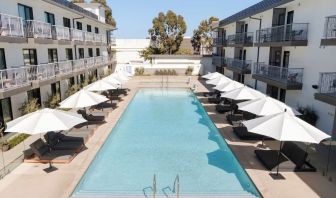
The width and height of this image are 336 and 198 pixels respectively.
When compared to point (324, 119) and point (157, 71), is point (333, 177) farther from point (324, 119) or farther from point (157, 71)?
point (157, 71)

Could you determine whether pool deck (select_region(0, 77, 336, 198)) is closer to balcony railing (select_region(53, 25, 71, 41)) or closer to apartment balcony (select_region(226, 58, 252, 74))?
balcony railing (select_region(53, 25, 71, 41))

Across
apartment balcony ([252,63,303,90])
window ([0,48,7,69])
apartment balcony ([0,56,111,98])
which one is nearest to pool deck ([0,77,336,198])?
apartment balcony ([0,56,111,98])

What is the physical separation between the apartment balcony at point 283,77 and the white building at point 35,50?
16910 millimetres

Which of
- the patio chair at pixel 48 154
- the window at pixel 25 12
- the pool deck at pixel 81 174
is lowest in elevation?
the pool deck at pixel 81 174

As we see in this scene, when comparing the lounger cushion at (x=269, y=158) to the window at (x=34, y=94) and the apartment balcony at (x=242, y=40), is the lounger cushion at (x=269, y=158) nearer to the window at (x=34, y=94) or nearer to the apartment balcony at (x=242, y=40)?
the window at (x=34, y=94)

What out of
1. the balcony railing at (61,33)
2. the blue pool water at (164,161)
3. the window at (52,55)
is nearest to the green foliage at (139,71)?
the balcony railing at (61,33)

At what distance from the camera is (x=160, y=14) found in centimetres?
5794

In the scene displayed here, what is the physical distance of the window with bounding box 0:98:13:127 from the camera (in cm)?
1627

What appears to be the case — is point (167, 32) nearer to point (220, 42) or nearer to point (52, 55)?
point (220, 42)

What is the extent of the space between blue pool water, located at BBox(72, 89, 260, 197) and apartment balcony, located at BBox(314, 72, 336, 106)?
5.61m

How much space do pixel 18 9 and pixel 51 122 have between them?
11159 mm

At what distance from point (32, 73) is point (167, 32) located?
4392 centimetres

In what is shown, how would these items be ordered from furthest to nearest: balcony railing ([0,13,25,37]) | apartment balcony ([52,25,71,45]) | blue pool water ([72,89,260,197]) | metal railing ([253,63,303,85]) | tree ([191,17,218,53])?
tree ([191,17,218,53]) < apartment balcony ([52,25,71,45]) < metal railing ([253,63,303,85]) < balcony railing ([0,13,25,37]) < blue pool water ([72,89,260,197])

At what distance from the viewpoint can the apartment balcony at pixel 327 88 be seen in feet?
44.4
